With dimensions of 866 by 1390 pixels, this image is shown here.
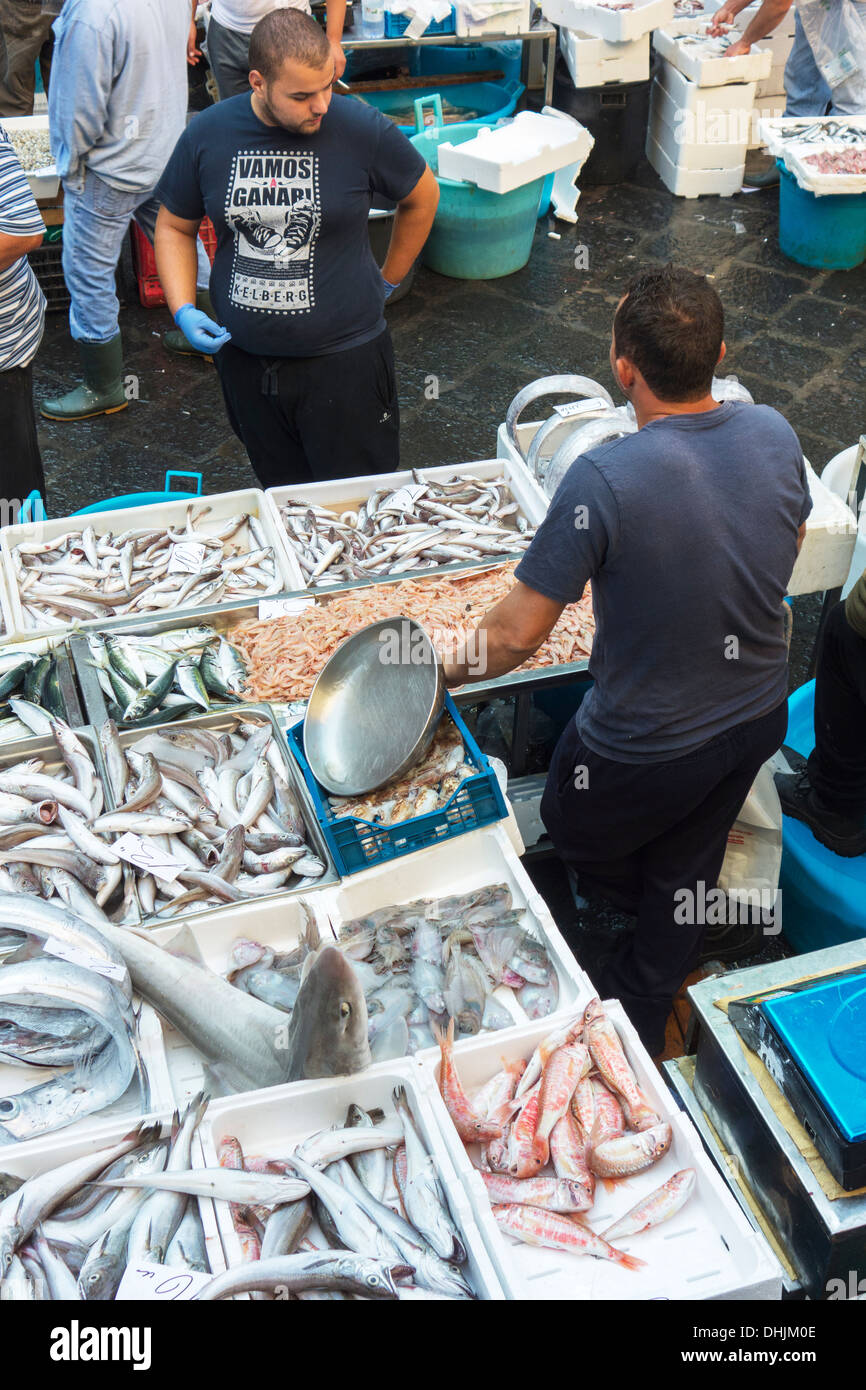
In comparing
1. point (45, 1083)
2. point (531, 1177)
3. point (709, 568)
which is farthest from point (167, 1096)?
point (709, 568)

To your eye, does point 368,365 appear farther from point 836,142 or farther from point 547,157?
point 836,142

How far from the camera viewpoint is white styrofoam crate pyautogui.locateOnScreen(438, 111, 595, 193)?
716 cm

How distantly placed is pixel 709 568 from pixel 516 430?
2348 millimetres

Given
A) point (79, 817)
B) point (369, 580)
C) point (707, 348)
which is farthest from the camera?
point (369, 580)

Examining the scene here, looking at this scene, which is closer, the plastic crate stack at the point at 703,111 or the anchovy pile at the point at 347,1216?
the anchovy pile at the point at 347,1216

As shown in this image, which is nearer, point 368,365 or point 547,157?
point 368,365

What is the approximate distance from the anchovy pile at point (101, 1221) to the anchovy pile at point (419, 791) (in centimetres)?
89

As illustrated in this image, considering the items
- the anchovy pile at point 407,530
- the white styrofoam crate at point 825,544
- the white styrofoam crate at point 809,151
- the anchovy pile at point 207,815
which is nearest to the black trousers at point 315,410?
the anchovy pile at point 407,530

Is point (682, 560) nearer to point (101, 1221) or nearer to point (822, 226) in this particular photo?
point (101, 1221)

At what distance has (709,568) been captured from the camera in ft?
8.66

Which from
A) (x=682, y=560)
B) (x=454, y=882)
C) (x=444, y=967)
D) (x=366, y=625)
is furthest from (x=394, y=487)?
(x=444, y=967)

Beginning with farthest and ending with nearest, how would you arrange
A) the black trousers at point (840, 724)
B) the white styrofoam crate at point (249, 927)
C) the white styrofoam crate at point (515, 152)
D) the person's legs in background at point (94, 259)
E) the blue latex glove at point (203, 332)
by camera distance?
the white styrofoam crate at point (515, 152) → the person's legs in background at point (94, 259) → the blue latex glove at point (203, 332) → the black trousers at point (840, 724) → the white styrofoam crate at point (249, 927)

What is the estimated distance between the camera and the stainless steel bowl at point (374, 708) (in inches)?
116

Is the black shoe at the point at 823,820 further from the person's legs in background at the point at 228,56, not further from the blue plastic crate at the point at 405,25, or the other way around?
the blue plastic crate at the point at 405,25
